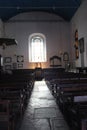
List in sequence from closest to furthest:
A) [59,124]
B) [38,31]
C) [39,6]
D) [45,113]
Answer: [59,124]
[45,113]
[39,6]
[38,31]

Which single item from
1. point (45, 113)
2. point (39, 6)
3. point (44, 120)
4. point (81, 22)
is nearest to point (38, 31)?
point (39, 6)

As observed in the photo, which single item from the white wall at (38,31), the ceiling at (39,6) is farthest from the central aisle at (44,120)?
the white wall at (38,31)

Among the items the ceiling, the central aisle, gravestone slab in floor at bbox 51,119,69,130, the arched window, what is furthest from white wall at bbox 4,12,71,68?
gravestone slab in floor at bbox 51,119,69,130

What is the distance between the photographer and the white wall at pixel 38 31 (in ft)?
76.0

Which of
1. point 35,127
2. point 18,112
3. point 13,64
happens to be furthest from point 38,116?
point 13,64

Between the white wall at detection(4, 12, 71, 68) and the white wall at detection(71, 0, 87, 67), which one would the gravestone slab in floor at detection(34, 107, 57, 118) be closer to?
the white wall at detection(71, 0, 87, 67)

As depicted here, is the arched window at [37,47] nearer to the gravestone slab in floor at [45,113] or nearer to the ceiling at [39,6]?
the ceiling at [39,6]

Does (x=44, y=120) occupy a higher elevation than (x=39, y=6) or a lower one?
lower

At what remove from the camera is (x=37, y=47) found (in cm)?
2367

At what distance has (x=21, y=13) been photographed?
23375 mm

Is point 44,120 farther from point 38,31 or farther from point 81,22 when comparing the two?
point 38,31

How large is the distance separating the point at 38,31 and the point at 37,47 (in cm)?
149

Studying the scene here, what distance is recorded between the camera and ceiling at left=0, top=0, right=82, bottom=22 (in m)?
19.1

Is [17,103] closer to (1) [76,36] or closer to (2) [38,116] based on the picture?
(2) [38,116]
